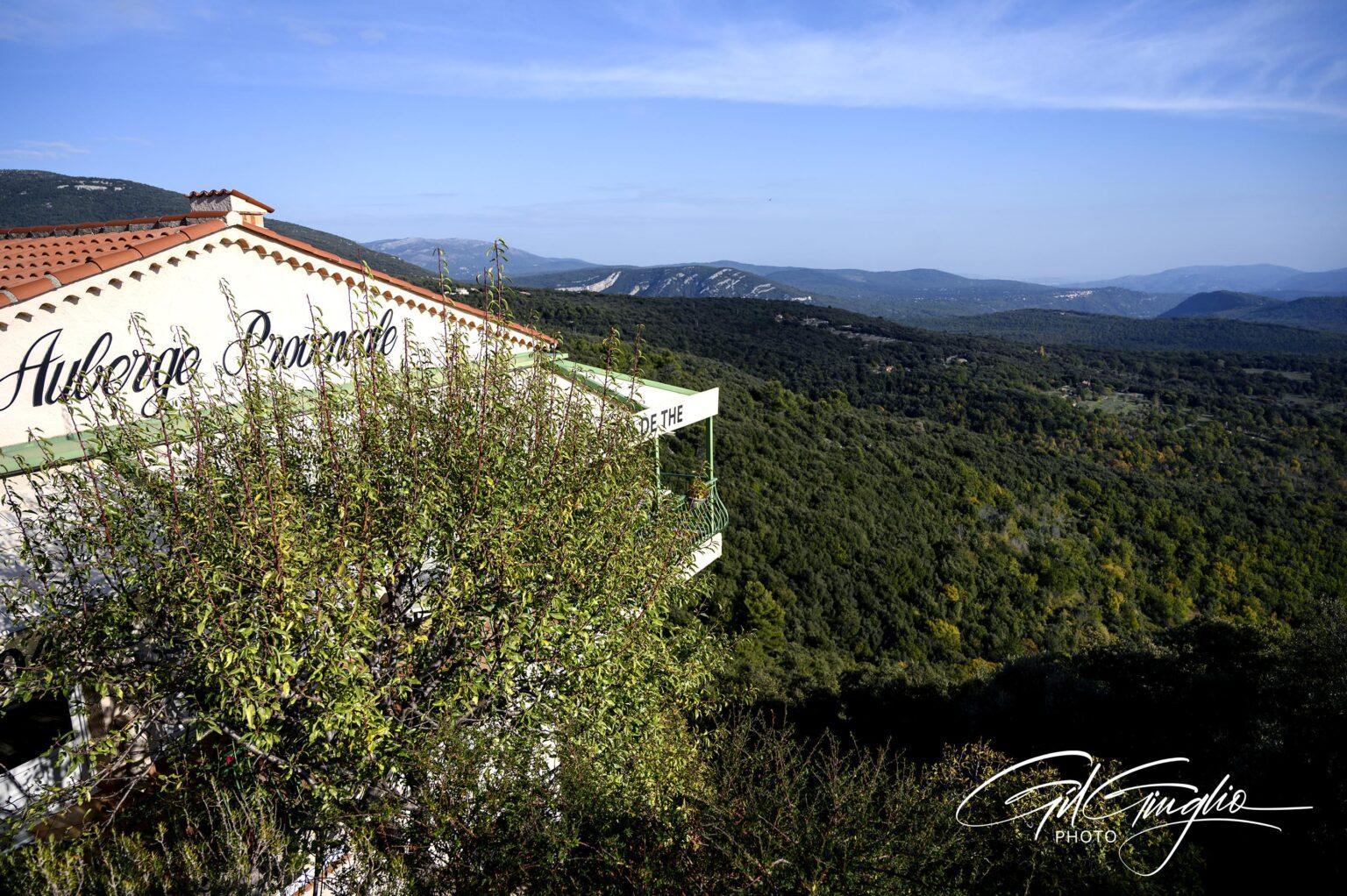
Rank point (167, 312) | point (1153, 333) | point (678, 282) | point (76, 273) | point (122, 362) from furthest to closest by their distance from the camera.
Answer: point (678, 282), point (1153, 333), point (167, 312), point (122, 362), point (76, 273)

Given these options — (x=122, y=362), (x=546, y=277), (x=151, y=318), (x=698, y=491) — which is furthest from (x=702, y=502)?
(x=546, y=277)

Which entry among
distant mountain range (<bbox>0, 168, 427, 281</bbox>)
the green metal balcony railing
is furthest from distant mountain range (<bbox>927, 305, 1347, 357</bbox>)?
the green metal balcony railing

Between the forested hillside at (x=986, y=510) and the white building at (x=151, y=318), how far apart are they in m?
9.82

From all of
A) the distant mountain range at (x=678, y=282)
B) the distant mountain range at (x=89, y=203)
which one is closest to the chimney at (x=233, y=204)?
the distant mountain range at (x=89, y=203)

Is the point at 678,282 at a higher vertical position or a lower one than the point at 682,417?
higher

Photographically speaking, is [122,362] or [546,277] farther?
[546,277]

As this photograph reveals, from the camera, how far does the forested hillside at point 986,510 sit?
1994 cm

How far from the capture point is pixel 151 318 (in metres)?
7.48

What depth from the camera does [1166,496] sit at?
99.3 ft

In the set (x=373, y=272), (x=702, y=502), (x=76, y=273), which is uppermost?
(x=373, y=272)

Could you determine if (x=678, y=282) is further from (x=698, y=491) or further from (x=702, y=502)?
(x=698, y=491)

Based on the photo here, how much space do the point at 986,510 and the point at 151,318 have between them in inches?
1012

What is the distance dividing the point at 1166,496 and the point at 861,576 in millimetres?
17877

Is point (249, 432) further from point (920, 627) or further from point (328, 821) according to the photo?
point (920, 627)
